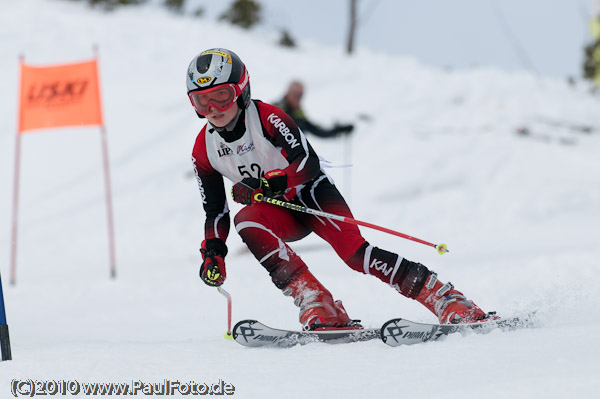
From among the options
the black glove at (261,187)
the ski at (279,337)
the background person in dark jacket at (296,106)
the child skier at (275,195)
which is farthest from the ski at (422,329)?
the background person in dark jacket at (296,106)

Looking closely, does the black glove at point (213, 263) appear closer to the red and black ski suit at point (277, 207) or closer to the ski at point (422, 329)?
the red and black ski suit at point (277, 207)

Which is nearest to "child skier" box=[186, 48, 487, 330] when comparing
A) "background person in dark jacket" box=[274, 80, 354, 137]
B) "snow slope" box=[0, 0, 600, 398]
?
"snow slope" box=[0, 0, 600, 398]

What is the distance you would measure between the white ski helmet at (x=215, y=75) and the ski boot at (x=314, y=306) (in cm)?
105

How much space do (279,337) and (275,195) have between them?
773 mm

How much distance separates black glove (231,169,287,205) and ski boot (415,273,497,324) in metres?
0.95

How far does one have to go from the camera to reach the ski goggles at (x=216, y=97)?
3529 millimetres

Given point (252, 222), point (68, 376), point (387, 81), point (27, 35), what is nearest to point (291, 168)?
point (252, 222)

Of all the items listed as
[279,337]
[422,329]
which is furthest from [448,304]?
[279,337]

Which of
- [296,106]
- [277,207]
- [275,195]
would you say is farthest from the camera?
[296,106]

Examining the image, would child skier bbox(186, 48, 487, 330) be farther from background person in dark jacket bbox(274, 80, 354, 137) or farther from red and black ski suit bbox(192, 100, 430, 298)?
background person in dark jacket bbox(274, 80, 354, 137)

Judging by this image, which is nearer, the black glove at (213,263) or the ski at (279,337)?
the ski at (279,337)

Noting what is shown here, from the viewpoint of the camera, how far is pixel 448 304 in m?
3.44

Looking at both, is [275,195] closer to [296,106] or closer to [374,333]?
[374,333]

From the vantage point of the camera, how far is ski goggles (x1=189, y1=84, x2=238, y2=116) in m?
3.53
